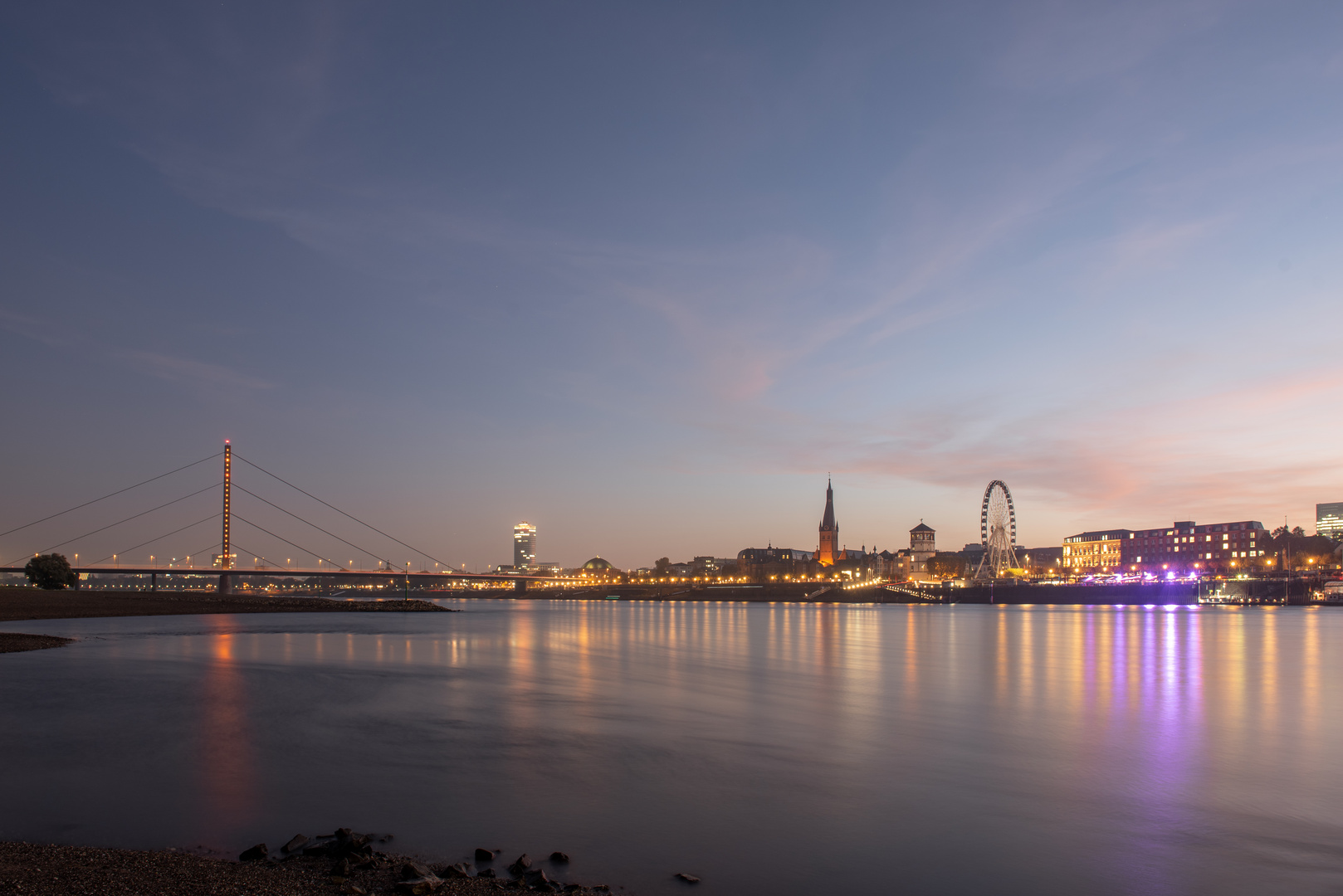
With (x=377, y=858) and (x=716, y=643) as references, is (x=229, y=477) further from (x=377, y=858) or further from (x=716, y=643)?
(x=377, y=858)

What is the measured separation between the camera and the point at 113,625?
54.4 metres

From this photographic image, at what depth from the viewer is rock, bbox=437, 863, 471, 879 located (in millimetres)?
8570

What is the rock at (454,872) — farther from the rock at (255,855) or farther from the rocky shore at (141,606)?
the rocky shore at (141,606)

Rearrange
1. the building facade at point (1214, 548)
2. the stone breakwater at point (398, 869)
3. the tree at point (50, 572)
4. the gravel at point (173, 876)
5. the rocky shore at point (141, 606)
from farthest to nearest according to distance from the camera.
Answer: the building facade at point (1214, 548) → the tree at point (50, 572) → the rocky shore at point (141, 606) → the stone breakwater at point (398, 869) → the gravel at point (173, 876)

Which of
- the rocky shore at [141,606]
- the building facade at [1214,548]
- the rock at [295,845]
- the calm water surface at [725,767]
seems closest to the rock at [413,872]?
the calm water surface at [725,767]

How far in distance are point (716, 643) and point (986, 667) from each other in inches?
723

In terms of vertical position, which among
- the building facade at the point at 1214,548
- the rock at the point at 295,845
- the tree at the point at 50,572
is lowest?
the building facade at the point at 1214,548

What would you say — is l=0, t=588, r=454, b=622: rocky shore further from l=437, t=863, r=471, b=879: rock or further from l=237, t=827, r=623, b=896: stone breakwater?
l=437, t=863, r=471, b=879: rock

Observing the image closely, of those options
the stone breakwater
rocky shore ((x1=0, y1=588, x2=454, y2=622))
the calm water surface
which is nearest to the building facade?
rocky shore ((x1=0, y1=588, x2=454, y2=622))

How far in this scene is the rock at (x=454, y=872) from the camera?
8.57 metres

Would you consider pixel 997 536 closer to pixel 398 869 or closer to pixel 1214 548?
pixel 1214 548

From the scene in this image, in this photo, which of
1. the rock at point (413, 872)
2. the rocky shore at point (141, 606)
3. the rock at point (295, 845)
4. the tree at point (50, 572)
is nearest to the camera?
the rock at point (413, 872)

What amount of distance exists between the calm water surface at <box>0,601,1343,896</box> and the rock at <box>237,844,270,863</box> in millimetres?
1076

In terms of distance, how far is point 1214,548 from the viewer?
187 meters
